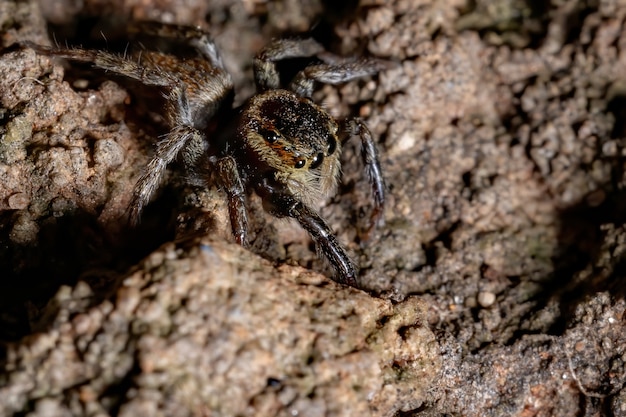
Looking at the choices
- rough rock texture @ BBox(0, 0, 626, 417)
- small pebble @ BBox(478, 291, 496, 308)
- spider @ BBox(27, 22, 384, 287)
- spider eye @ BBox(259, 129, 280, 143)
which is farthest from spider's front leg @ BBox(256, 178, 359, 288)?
small pebble @ BBox(478, 291, 496, 308)

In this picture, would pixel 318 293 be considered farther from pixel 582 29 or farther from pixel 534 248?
pixel 582 29

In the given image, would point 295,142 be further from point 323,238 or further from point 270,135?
point 323,238

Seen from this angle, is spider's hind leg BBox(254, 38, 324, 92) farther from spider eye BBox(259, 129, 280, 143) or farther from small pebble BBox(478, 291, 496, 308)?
small pebble BBox(478, 291, 496, 308)

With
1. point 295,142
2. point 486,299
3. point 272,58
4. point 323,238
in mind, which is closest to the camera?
point 323,238

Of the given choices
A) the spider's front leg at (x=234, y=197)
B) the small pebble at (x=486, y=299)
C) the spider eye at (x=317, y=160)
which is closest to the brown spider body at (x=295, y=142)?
the spider eye at (x=317, y=160)

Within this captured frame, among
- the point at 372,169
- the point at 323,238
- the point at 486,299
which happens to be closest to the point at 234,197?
the point at 323,238

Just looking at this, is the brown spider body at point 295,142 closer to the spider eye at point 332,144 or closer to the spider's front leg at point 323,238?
the spider eye at point 332,144
